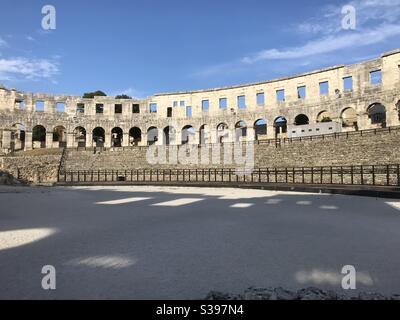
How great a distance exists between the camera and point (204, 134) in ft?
145

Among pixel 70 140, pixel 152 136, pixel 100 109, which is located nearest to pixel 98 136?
pixel 100 109

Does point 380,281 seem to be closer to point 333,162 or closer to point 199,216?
point 199,216

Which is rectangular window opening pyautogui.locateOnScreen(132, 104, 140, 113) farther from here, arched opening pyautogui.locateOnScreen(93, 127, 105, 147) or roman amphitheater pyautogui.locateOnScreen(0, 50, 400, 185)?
arched opening pyautogui.locateOnScreen(93, 127, 105, 147)

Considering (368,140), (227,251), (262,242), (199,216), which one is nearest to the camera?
(227,251)

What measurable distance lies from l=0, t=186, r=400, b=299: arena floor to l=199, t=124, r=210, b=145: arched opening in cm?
3515

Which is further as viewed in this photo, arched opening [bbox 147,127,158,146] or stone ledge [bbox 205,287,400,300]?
arched opening [bbox 147,127,158,146]

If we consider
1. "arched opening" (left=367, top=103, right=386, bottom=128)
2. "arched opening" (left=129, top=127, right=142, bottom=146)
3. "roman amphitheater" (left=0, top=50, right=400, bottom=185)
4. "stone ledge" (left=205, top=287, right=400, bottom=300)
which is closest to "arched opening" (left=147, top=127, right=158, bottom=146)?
"roman amphitheater" (left=0, top=50, right=400, bottom=185)

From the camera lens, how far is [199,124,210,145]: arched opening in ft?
142

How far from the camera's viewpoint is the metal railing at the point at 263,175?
18.8m

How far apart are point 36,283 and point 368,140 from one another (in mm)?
25721

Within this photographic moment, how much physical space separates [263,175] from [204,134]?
19.9m
